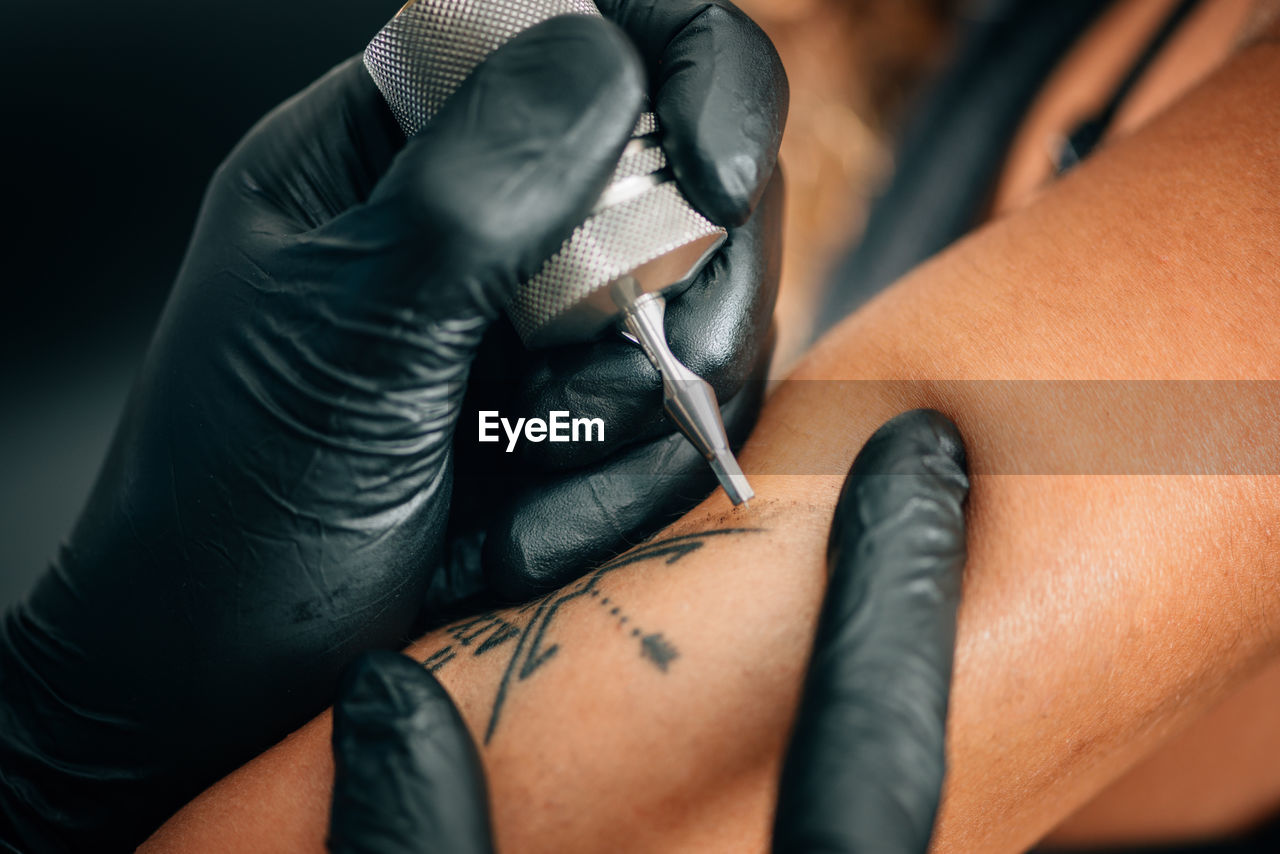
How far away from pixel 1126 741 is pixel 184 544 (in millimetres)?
893

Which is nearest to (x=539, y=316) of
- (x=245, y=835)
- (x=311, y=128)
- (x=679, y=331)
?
(x=679, y=331)

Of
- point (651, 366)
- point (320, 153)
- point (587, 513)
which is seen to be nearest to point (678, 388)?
point (651, 366)

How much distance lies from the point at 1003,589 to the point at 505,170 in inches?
19.9

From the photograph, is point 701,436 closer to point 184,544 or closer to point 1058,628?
point 1058,628

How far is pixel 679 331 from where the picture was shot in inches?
25.6

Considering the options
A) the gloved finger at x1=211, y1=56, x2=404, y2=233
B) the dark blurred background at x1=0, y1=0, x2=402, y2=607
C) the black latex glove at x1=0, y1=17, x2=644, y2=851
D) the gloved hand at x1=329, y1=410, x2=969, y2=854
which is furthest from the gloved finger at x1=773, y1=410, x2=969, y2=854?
the dark blurred background at x1=0, y1=0, x2=402, y2=607

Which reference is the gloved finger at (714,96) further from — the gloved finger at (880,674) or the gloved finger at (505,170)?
the gloved finger at (880,674)

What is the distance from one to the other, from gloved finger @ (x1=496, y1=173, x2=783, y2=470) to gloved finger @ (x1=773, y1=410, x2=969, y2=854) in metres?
0.18

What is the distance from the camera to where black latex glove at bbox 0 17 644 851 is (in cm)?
52

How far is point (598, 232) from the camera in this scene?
21.5 inches

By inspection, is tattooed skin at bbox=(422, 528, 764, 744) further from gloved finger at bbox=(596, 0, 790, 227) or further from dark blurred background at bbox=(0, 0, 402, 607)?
dark blurred background at bbox=(0, 0, 402, 607)

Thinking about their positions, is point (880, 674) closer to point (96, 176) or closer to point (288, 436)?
point (288, 436)

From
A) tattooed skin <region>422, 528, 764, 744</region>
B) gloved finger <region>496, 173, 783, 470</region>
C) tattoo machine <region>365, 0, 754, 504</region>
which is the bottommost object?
tattooed skin <region>422, 528, 764, 744</region>

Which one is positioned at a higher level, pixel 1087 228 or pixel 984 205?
pixel 1087 228
